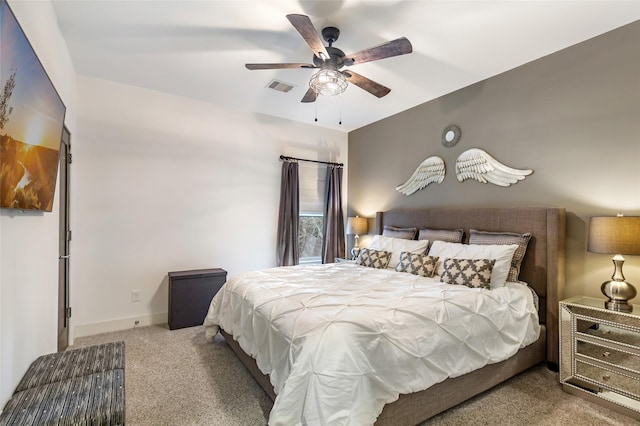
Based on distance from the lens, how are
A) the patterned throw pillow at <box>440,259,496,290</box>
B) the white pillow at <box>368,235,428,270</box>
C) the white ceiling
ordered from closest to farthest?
the white ceiling
the patterned throw pillow at <box>440,259,496,290</box>
the white pillow at <box>368,235,428,270</box>

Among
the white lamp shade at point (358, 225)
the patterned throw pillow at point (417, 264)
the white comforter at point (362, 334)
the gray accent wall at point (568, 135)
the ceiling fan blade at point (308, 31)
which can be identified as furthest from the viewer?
the white lamp shade at point (358, 225)

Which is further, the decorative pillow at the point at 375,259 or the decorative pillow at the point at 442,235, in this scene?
the decorative pillow at the point at 375,259

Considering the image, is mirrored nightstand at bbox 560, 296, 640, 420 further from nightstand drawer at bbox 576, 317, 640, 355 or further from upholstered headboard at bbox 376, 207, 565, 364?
upholstered headboard at bbox 376, 207, 565, 364

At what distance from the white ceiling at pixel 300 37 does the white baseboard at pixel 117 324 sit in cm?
285

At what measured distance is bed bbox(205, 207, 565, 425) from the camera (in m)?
1.55

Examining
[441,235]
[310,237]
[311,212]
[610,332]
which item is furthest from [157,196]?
[610,332]

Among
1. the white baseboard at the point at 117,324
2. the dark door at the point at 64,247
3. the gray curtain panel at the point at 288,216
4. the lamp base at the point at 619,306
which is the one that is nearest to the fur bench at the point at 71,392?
the dark door at the point at 64,247

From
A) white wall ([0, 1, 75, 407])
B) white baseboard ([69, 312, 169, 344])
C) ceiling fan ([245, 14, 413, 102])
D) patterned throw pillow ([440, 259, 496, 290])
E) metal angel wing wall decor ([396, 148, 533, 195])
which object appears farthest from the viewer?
white baseboard ([69, 312, 169, 344])

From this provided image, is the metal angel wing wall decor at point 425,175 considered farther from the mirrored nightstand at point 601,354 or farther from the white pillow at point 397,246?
the mirrored nightstand at point 601,354

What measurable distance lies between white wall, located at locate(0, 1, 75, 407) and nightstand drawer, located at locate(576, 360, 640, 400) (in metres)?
3.54

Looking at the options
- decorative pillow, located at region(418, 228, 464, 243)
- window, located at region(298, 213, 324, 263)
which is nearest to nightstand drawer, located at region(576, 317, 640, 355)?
decorative pillow, located at region(418, 228, 464, 243)

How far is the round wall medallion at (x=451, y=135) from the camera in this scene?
369cm

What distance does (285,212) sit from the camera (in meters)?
4.68

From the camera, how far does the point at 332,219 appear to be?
16.9ft
